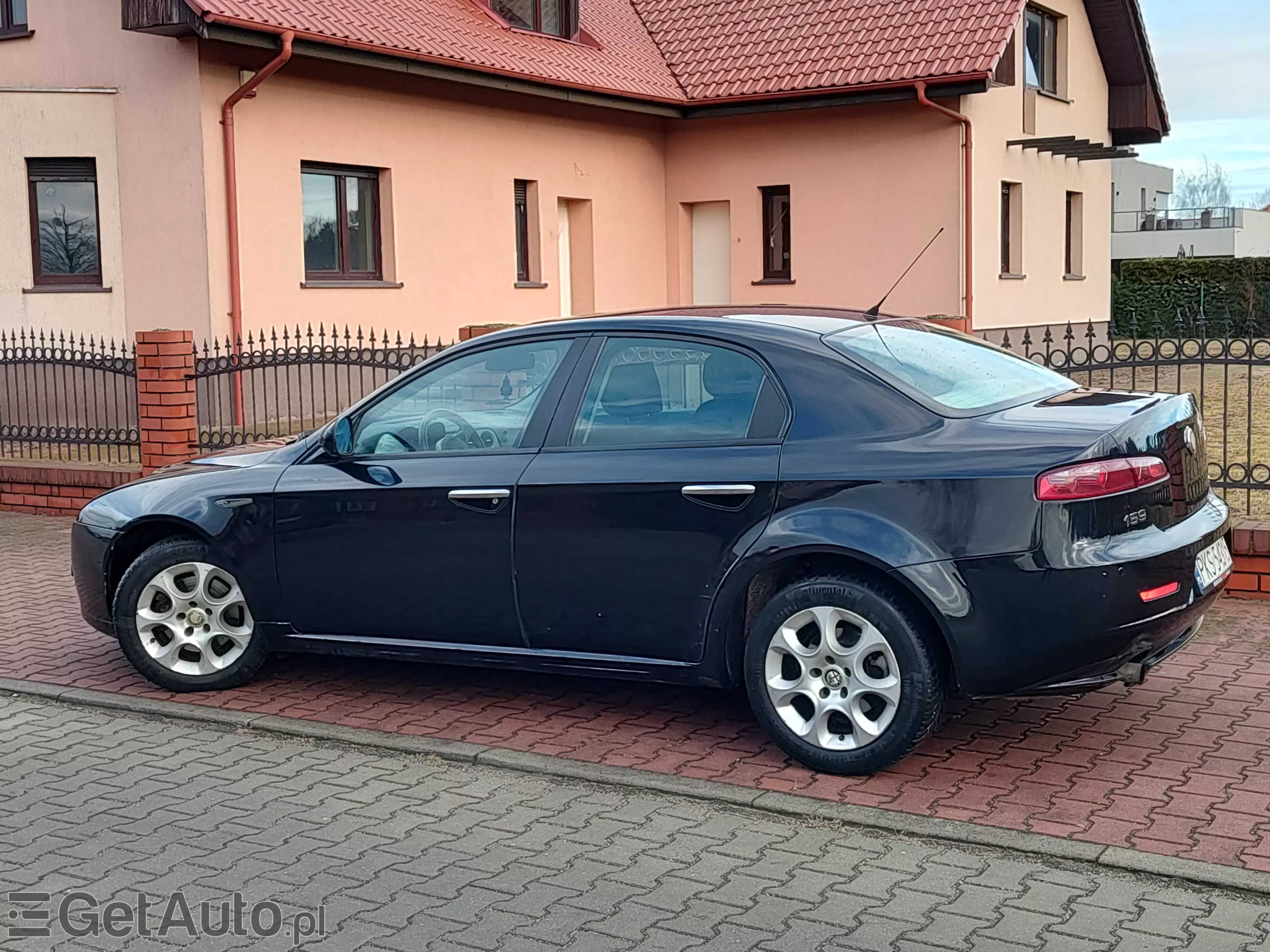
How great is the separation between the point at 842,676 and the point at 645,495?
3.11 feet

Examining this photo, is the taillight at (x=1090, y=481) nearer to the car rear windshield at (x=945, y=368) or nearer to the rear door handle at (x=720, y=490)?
the car rear windshield at (x=945, y=368)

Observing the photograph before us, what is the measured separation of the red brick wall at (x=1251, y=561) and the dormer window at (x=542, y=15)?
50.1 ft

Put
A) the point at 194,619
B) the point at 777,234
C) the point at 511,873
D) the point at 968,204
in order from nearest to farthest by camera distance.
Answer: the point at 511,873 → the point at 194,619 → the point at 968,204 → the point at 777,234

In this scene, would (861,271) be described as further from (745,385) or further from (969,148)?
(745,385)

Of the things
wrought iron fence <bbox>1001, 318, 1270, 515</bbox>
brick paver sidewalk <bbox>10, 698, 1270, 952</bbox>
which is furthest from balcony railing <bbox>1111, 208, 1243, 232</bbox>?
brick paver sidewalk <bbox>10, 698, 1270, 952</bbox>

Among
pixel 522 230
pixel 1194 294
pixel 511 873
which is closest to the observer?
pixel 511 873

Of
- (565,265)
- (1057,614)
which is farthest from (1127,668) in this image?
(565,265)

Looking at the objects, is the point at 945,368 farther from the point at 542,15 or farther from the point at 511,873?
the point at 542,15

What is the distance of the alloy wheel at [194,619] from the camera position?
6375 millimetres

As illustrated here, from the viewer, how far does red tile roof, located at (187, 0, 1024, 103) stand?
1797 cm

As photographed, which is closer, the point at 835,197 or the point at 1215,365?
the point at 1215,365

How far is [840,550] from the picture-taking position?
5.07 m

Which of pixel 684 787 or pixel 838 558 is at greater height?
pixel 838 558

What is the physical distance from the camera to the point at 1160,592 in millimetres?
4961
